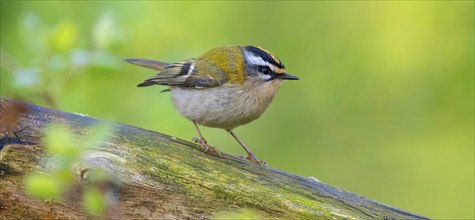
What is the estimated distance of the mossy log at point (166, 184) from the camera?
9.65ft

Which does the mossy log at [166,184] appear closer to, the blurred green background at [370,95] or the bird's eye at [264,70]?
the bird's eye at [264,70]

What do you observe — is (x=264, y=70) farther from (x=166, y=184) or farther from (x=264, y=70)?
(x=166, y=184)

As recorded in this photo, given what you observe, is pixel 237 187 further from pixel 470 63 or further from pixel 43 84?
pixel 470 63

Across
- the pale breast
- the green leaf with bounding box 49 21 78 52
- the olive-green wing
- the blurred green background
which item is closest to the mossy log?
the green leaf with bounding box 49 21 78 52

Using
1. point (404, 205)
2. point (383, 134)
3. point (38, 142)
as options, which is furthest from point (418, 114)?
point (38, 142)

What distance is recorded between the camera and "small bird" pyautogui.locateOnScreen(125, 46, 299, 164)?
16.2ft

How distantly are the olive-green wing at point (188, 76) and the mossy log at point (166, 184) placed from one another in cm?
142

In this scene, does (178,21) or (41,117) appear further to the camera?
(178,21)

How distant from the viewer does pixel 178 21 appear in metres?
7.95

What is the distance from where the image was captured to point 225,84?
5.09 m

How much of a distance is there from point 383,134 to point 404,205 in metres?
0.94

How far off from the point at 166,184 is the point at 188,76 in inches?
86.6

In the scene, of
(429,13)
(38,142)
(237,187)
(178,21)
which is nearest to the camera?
(38,142)

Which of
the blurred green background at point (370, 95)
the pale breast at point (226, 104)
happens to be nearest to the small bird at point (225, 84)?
the pale breast at point (226, 104)
